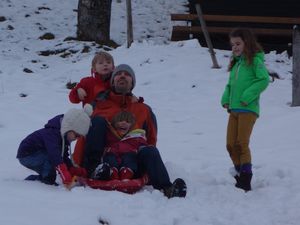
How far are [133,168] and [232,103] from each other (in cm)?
115

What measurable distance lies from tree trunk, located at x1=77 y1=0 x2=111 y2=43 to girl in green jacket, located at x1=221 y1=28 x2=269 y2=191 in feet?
29.5

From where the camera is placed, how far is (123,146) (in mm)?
5691

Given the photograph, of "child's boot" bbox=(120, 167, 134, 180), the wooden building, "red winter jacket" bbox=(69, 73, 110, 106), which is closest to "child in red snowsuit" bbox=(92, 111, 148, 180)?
"child's boot" bbox=(120, 167, 134, 180)

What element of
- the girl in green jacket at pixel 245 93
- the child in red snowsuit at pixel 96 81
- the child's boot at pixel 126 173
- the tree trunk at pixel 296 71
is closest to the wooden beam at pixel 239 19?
the tree trunk at pixel 296 71

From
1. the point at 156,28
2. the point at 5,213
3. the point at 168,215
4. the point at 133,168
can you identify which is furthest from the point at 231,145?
the point at 156,28

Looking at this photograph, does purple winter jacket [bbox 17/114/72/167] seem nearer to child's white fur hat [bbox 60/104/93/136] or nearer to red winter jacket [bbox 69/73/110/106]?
child's white fur hat [bbox 60/104/93/136]

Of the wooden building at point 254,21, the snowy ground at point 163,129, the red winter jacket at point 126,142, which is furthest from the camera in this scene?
the wooden building at point 254,21

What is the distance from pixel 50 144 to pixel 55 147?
2.0 inches

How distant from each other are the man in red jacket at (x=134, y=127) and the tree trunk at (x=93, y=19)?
877 cm

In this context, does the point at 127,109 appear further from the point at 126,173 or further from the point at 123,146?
the point at 126,173

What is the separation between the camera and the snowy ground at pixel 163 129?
4586mm

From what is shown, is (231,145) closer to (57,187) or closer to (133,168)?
(133,168)

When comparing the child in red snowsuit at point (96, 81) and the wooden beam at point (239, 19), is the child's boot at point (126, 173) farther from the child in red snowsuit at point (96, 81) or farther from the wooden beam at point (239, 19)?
the wooden beam at point (239, 19)

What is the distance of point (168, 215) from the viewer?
15.1ft
